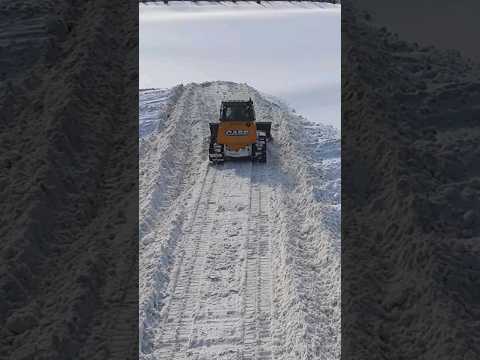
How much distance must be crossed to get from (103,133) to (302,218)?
3929 mm

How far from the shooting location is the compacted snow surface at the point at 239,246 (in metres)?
9.58

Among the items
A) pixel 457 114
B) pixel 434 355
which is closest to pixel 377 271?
pixel 434 355

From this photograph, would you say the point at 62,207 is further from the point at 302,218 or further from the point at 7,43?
the point at 7,43

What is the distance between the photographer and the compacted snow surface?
9.58 metres

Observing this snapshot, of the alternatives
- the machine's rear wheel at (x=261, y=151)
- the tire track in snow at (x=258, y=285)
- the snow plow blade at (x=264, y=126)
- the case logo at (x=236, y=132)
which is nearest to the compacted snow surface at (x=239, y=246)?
the tire track in snow at (x=258, y=285)

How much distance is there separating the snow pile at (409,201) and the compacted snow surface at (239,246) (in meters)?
0.46

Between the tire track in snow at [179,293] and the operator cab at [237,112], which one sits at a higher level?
the operator cab at [237,112]

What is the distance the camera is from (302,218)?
1277cm

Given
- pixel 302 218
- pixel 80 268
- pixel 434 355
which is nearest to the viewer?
pixel 434 355

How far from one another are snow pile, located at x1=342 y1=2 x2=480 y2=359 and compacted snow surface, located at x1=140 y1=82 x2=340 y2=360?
18.1 inches

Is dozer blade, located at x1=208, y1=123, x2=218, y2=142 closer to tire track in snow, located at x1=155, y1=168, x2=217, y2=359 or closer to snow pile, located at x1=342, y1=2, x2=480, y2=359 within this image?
snow pile, located at x1=342, y1=2, x2=480, y2=359

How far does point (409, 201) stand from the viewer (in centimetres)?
1145

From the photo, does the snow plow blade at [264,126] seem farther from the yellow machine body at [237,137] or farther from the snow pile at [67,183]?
the snow pile at [67,183]

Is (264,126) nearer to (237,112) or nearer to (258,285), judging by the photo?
(237,112)
